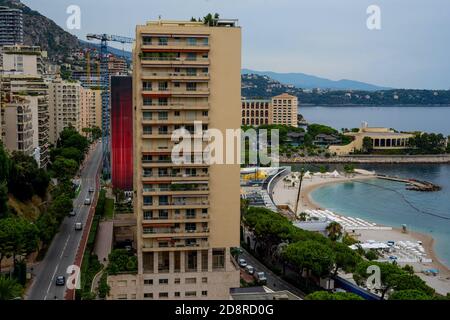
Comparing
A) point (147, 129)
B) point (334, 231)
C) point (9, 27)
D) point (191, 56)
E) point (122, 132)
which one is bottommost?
point (334, 231)

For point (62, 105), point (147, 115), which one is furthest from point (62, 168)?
point (147, 115)

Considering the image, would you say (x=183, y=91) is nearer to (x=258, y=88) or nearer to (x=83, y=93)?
(x=83, y=93)

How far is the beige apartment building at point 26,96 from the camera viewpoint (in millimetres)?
21984

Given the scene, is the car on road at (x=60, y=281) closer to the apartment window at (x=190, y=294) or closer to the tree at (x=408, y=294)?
the apartment window at (x=190, y=294)

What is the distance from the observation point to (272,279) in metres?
15.2

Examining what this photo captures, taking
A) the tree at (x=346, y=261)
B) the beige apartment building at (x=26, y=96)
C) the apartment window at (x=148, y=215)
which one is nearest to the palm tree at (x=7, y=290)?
the apartment window at (x=148, y=215)

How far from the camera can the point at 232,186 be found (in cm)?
1328

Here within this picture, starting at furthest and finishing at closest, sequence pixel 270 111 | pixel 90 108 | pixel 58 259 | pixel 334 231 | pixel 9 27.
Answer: pixel 270 111 → pixel 9 27 → pixel 90 108 → pixel 334 231 → pixel 58 259

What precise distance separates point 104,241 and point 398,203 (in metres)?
19.8

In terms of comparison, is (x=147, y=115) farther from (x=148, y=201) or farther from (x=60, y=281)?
(x=60, y=281)

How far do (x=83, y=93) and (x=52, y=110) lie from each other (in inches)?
239

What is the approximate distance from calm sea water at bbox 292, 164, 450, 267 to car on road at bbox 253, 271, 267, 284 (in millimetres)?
8141

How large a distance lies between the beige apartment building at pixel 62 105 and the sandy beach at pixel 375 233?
46.3 ft

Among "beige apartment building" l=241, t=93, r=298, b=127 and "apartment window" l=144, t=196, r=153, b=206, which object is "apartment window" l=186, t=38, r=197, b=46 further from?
"beige apartment building" l=241, t=93, r=298, b=127
